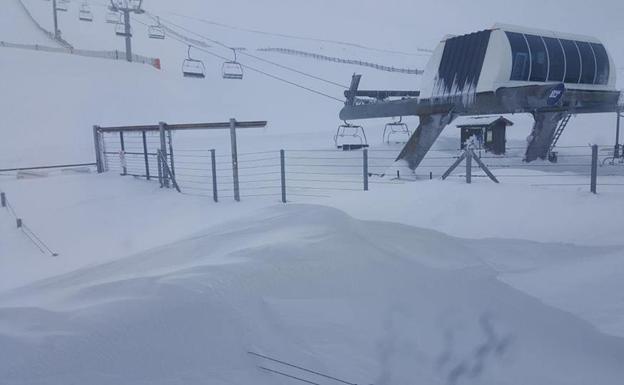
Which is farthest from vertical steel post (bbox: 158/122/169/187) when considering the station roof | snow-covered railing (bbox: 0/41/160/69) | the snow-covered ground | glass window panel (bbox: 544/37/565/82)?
snow-covered railing (bbox: 0/41/160/69)

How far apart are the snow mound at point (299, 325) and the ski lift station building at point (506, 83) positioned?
272 inches

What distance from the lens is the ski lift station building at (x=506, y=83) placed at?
33.1 feet

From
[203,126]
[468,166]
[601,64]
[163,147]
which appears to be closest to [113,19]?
[163,147]

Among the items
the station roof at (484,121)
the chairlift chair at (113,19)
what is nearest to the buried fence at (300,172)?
the station roof at (484,121)

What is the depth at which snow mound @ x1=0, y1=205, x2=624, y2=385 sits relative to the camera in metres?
2.49

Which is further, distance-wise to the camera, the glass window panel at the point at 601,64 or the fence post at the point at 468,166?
the glass window panel at the point at 601,64

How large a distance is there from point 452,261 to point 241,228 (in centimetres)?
221

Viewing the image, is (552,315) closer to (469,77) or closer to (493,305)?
(493,305)

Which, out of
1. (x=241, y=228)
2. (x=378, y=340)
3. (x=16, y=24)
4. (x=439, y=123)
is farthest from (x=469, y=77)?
(x=16, y=24)

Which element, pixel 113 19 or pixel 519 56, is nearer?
pixel 519 56

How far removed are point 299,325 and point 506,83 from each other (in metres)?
8.88

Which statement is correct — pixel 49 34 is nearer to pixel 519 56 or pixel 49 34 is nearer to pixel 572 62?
pixel 519 56

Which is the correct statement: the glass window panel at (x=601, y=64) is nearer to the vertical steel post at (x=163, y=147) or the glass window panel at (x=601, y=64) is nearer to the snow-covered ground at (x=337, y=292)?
the snow-covered ground at (x=337, y=292)

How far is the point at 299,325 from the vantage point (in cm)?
293
